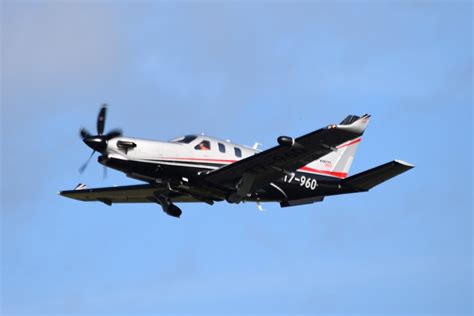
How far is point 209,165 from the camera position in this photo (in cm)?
3522

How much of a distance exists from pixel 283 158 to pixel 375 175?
4.30m

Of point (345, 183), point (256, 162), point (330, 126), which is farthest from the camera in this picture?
point (345, 183)

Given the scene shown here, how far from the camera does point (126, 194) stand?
1550 inches

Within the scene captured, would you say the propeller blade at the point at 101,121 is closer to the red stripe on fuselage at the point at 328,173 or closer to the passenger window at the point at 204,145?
the passenger window at the point at 204,145

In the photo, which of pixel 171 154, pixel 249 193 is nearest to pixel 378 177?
pixel 249 193

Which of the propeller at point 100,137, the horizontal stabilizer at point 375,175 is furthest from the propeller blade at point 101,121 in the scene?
the horizontal stabilizer at point 375,175

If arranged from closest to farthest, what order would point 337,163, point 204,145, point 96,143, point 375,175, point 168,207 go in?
point 96,143 < point 204,145 < point 375,175 < point 168,207 < point 337,163

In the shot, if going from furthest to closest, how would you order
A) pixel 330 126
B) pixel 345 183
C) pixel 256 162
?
pixel 345 183 → pixel 256 162 → pixel 330 126

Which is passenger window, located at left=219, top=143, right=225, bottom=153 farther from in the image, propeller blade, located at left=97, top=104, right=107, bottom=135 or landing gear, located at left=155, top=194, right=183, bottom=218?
propeller blade, located at left=97, top=104, right=107, bottom=135

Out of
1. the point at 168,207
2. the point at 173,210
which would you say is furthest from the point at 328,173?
the point at 168,207

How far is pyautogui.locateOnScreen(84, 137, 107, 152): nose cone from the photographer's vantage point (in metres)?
33.7

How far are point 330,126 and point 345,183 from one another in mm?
6902

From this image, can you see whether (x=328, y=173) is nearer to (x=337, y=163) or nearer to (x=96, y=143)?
(x=337, y=163)

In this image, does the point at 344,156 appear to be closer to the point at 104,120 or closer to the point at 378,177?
the point at 378,177
